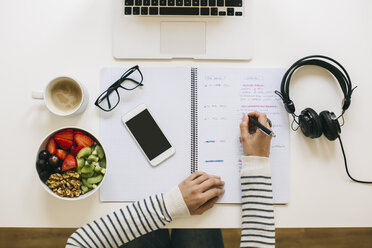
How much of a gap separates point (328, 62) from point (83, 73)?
0.68 meters

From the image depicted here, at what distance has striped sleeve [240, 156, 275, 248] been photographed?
675 millimetres

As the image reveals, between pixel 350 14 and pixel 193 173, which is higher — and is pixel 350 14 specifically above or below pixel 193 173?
above

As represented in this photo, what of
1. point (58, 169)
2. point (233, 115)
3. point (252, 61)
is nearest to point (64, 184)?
point (58, 169)

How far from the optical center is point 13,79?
0.73 m

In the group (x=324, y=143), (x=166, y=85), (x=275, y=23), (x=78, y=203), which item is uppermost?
(x=275, y=23)

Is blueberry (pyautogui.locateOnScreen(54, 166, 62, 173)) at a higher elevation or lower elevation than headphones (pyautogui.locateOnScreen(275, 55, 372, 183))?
lower

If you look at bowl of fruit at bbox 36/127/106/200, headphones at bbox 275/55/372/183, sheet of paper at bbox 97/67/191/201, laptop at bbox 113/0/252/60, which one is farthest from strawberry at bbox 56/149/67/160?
headphones at bbox 275/55/372/183

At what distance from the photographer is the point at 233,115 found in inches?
28.6

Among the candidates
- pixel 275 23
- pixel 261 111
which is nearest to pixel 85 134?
pixel 261 111

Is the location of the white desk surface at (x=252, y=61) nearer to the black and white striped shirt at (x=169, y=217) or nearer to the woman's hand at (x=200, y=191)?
the black and white striped shirt at (x=169, y=217)

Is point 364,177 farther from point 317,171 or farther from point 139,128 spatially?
point 139,128

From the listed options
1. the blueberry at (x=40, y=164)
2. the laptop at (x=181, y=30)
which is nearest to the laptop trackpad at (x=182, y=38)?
the laptop at (x=181, y=30)

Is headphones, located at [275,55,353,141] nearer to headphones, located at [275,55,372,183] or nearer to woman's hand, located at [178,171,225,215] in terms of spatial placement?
headphones, located at [275,55,372,183]

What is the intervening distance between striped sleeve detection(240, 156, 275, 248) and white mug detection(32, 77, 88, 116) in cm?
45
